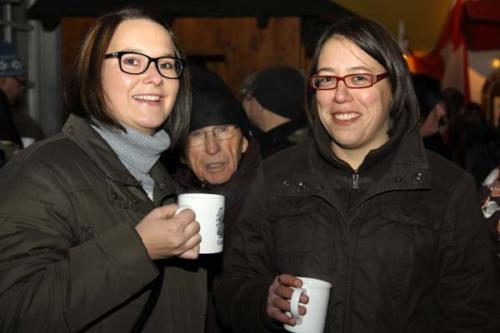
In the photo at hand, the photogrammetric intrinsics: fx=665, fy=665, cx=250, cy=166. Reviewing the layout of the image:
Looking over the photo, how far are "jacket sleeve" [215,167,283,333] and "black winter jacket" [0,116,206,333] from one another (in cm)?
43

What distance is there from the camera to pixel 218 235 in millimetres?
2299

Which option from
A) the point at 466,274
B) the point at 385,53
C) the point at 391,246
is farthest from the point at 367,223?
the point at 385,53

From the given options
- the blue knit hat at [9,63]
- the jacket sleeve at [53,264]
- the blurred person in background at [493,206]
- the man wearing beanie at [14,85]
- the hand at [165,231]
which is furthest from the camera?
the blue knit hat at [9,63]

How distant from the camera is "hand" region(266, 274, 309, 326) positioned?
7.22 feet

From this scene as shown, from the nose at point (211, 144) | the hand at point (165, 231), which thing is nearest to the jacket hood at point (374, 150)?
the hand at point (165, 231)

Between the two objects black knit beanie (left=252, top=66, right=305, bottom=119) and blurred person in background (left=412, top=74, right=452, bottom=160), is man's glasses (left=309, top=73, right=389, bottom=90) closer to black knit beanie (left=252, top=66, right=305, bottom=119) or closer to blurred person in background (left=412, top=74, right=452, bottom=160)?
black knit beanie (left=252, top=66, right=305, bottom=119)

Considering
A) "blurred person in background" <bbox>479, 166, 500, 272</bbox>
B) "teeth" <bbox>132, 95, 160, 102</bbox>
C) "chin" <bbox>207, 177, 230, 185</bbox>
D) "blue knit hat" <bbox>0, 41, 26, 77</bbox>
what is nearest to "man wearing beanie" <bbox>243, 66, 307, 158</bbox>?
"chin" <bbox>207, 177, 230, 185</bbox>

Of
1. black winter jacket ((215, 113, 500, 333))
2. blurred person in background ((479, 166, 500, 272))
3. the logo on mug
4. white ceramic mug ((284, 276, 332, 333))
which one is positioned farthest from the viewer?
blurred person in background ((479, 166, 500, 272))

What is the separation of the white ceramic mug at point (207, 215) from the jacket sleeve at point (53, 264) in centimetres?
34

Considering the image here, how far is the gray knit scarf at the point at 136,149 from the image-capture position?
2.20 m

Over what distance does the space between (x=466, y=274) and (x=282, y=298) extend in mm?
693

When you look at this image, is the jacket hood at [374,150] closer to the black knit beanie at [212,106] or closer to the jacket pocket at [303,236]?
the jacket pocket at [303,236]

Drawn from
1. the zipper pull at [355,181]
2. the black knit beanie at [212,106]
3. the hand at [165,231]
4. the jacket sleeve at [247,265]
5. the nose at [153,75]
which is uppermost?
the nose at [153,75]

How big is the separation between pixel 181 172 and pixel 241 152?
340mm
